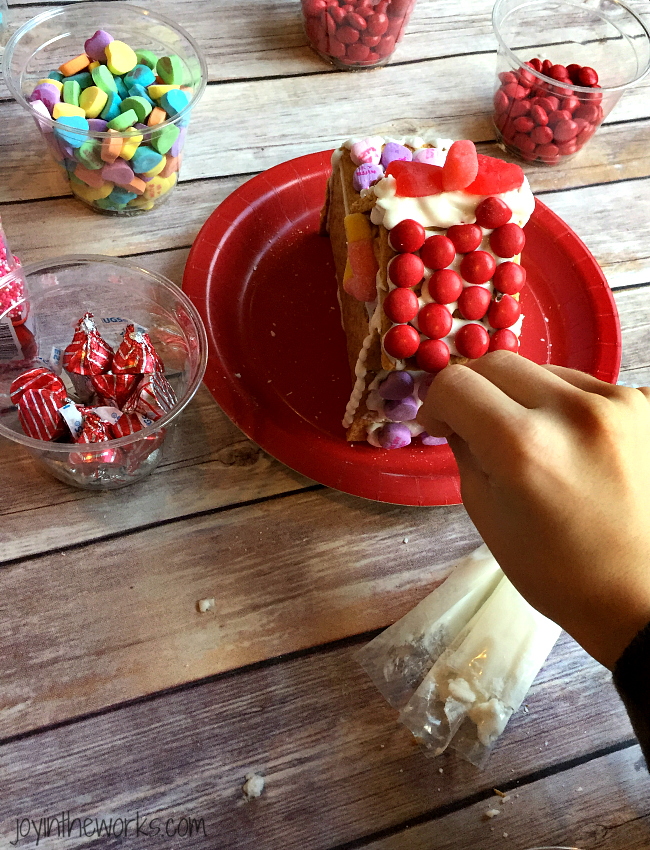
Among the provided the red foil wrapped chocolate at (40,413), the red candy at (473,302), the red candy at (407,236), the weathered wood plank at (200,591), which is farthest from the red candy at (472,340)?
the red foil wrapped chocolate at (40,413)

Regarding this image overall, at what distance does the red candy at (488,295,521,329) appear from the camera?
2.88 feet

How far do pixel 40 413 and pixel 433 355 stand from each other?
48 centimetres

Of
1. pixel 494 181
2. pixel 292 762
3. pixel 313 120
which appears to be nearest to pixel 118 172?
pixel 313 120

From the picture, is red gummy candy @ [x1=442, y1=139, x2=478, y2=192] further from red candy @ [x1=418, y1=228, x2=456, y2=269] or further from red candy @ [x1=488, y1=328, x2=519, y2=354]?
red candy @ [x1=488, y1=328, x2=519, y2=354]

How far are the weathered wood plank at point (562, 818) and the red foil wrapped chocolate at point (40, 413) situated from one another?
0.59m

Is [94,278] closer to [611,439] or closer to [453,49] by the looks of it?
[611,439]

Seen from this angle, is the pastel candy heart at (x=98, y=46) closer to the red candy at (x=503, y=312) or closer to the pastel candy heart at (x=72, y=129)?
the pastel candy heart at (x=72, y=129)

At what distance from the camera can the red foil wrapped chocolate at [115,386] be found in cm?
85

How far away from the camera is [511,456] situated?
60cm

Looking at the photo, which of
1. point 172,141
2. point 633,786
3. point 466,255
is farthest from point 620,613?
point 172,141

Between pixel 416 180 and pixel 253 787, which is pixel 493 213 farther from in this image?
pixel 253 787

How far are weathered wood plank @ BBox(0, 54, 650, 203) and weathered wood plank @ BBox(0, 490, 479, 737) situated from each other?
0.63 m

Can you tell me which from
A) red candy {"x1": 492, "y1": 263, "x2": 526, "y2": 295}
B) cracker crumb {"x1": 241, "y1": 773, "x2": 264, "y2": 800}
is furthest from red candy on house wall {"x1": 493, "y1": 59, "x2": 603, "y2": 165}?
cracker crumb {"x1": 241, "y1": 773, "x2": 264, "y2": 800}

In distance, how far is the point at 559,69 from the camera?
1.24m
